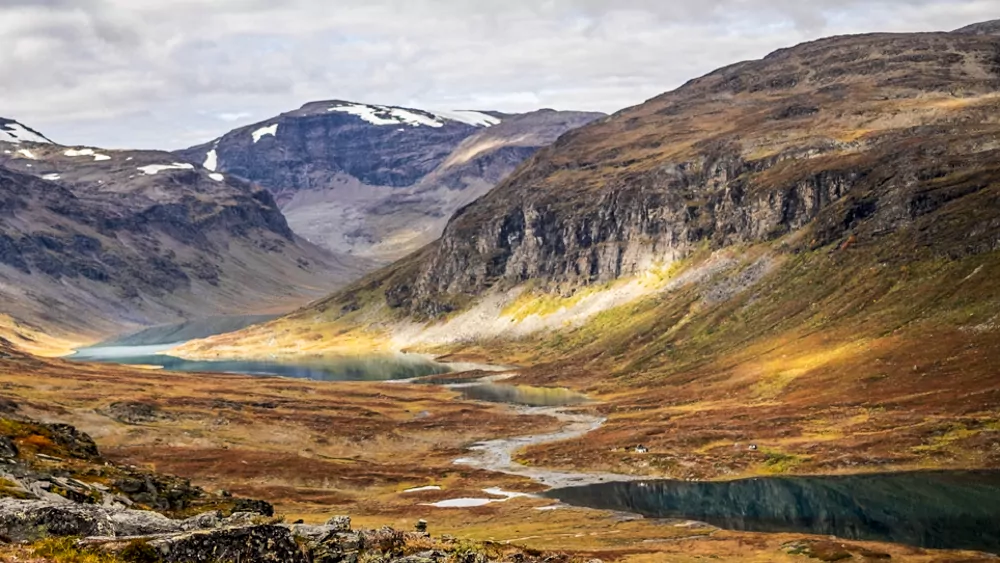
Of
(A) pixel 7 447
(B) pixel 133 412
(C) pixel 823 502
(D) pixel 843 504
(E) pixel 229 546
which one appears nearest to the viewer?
(E) pixel 229 546

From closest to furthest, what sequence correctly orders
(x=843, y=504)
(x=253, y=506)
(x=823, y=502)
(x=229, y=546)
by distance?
(x=229, y=546), (x=253, y=506), (x=843, y=504), (x=823, y=502)

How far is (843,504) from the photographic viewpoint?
10712cm

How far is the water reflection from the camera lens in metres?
91.9

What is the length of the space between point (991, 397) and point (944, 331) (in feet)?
109

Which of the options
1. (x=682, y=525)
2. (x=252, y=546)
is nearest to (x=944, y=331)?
(x=682, y=525)

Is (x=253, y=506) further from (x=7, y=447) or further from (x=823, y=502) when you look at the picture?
(x=823, y=502)

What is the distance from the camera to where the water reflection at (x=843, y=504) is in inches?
3620

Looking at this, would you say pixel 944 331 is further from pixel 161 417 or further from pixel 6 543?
pixel 6 543

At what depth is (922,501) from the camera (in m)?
104

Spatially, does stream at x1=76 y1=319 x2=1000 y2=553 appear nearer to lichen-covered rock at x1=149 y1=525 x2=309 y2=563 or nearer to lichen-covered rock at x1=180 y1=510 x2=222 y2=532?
lichen-covered rock at x1=180 y1=510 x2=222 y2=532

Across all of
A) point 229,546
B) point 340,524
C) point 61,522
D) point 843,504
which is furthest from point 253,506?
point 843,504

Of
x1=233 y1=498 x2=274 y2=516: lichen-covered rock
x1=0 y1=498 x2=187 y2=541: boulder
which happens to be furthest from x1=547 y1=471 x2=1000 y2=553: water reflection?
x1=0 y1=498 x2=187 y2=541: boulder

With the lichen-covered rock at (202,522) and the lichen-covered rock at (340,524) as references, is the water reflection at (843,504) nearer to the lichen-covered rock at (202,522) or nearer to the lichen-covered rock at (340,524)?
the lichen-covered rock at (340,524)

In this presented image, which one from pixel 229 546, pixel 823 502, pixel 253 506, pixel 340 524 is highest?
pixel 229 546
